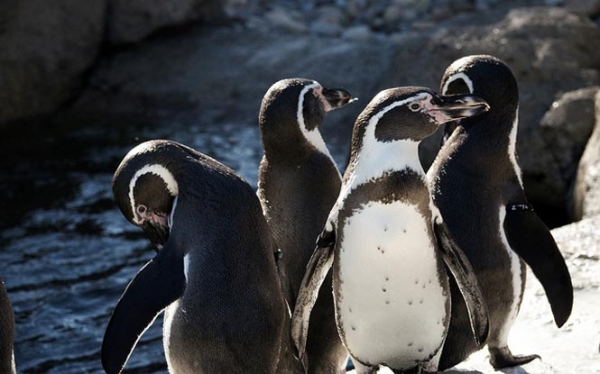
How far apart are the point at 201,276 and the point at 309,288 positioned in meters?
0.49

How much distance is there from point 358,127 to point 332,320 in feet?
3.39

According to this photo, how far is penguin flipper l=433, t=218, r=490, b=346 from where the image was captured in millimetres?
4707

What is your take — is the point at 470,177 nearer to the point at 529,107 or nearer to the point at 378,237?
the point at 378,237

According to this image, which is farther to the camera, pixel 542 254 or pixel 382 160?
pixel 542 254

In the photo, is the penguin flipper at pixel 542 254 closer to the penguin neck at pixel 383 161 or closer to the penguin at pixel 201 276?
the penguin neck at pixel 383 161

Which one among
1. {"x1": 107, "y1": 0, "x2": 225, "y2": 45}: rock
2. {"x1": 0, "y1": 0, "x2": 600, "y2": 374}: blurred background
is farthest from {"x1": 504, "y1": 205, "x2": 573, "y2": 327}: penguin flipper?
{"x1": 107, "y1": 0, "x2": 225, "y2": 45}: rock

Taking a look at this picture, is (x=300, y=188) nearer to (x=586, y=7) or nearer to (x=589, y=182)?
(x=589, y=182)

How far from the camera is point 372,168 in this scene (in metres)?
4.61

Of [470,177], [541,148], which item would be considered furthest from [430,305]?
[541,148]

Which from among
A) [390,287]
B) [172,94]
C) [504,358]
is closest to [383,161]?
[390,287]

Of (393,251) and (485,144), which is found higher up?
(485,144)

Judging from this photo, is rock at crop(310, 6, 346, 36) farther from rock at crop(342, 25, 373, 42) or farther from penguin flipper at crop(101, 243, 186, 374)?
penguin flipper at crop(101, 243, 186, 374)

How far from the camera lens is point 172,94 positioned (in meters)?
11.7

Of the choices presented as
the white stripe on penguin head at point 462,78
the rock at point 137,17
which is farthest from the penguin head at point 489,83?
the rock at point 137,17
